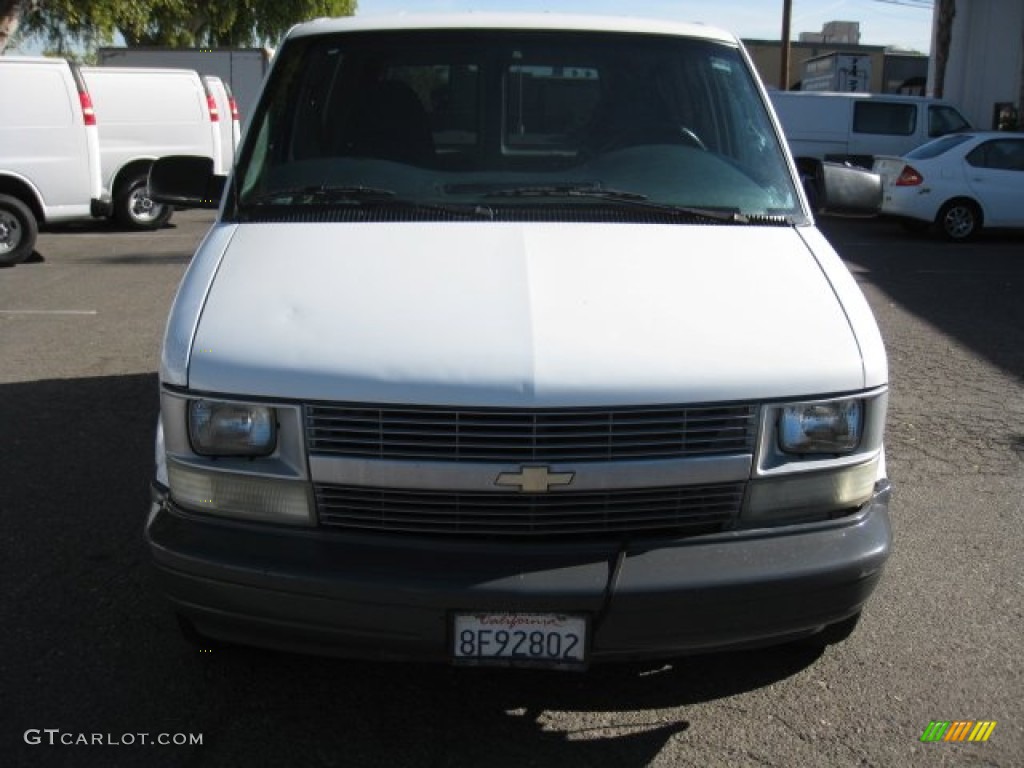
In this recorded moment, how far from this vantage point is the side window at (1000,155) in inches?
607

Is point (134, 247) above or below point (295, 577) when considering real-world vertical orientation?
below

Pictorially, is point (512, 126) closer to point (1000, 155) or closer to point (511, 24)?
point (511, 24)

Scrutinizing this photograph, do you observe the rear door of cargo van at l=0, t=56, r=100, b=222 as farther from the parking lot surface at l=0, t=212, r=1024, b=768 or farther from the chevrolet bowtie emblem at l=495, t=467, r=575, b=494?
the chevrolet bowtie emblem at l=495, t=467, r=575, b=494

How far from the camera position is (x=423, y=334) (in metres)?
3.13

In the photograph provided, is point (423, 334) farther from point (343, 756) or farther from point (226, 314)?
point (343, 756)

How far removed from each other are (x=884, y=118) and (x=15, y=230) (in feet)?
48.3

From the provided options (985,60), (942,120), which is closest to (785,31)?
(985,60)

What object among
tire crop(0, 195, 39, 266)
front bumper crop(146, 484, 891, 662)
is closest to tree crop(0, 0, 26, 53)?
tire crop(0, 195, 39, 266)

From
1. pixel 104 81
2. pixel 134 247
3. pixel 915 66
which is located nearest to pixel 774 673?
pixel 134 247

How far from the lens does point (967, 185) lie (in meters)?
15.5

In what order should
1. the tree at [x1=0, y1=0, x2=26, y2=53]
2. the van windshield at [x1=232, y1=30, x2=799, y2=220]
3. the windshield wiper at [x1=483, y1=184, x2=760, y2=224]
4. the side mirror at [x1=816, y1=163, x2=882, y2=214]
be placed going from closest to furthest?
the windshield wiper at [x1=483, y1=184, x2=760, y2=224]
the van windshield at [x1=232, y1=30, x2=799, y2=220]
the side mirror at [x1=816, y1=163, x2=882, y2=214]
the tree at [x1=0, y1=0, x2=26, y2=53]

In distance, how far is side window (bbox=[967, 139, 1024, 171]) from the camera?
1543cm

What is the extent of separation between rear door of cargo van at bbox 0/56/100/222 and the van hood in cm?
1033

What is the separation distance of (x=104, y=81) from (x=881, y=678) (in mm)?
13857
